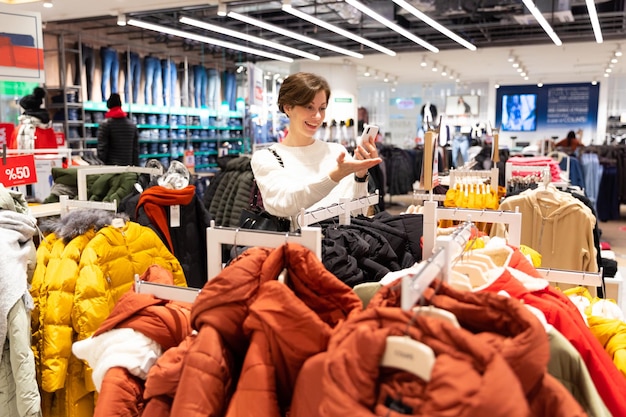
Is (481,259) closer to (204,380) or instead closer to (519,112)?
(204,380)

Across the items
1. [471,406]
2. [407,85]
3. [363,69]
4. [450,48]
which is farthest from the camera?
[407,85]

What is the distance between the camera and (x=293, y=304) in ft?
3.65

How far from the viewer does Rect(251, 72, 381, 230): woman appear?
6.93 ft

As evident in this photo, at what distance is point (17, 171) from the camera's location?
3.09 meters

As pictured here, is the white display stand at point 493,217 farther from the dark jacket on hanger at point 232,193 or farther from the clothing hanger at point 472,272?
the dark jacket on hanger at point 232,193

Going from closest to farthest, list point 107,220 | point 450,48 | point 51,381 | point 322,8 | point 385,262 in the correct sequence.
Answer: point 385,262 → point 51,381 → point 107,220 → point 322,8 → point 450,48

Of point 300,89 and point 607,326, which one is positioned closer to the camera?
point 607,326

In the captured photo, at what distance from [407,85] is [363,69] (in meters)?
5.14

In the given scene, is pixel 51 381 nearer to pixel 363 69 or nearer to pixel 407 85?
pixel 363 69

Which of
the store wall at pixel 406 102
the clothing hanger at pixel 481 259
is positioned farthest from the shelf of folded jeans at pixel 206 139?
the clothing hanger at pixel 481 259

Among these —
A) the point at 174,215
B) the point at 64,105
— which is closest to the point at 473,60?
the point at 64,105

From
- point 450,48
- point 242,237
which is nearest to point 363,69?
point 450,48

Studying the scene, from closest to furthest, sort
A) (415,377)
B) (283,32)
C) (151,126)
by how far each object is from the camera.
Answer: (415,377), (283,32), (151,126)

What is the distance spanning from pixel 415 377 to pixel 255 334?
1.18ft
